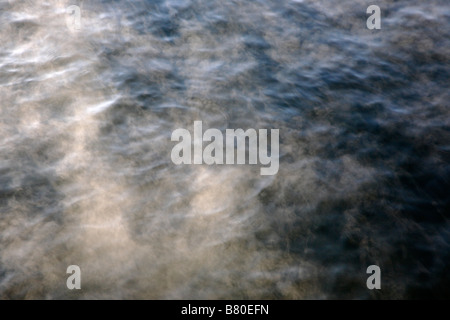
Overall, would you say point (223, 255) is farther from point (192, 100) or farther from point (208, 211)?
point (192, 100)

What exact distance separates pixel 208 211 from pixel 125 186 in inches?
29.1

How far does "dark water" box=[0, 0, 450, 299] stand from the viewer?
2480 mm

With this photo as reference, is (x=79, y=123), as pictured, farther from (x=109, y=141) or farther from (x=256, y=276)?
(x=256, y=276)

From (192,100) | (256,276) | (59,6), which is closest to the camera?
(256,276)

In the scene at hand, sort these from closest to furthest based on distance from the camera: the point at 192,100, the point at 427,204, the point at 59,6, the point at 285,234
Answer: the point at 285,234 → the point at 427,204 → the point at 192,100 → the point at 59,6

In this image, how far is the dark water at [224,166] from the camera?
2.48 meters

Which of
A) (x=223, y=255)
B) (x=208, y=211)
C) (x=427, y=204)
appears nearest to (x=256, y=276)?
(x=223, y=255)

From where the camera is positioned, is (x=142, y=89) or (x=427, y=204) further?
(x=142, y=89)

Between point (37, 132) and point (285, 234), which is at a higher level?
point (37, 132)

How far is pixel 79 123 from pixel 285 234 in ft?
7.19

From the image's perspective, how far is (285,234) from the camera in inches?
106

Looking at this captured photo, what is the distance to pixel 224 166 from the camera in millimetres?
3197

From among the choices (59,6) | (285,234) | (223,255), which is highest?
(59,6)
